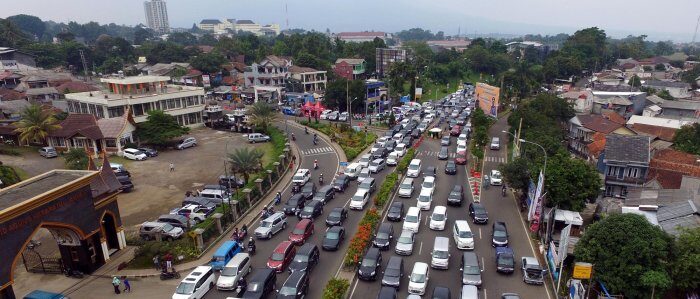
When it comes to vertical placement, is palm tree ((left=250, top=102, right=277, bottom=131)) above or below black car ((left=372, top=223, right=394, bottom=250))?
above

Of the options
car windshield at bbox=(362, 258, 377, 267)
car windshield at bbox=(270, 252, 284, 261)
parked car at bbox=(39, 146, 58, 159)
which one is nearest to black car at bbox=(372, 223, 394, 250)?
car windshield at bbox=(362, 258, 377, 267)

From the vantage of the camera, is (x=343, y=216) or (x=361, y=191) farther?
(x=361, y=191)

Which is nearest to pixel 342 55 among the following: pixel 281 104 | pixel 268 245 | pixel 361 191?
pixel 281 104

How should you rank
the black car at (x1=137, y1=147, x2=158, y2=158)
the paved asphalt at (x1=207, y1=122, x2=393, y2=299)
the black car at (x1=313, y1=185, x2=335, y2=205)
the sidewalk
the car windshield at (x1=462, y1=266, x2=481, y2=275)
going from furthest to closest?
the black car at (x1=137, y1=147, x2=158, y2=158) → the black car at (x1=313, y1=185, x2=335, y2=205) → the sidewalk → the paved asphalt at (x1=207, y1=122, x2=393, y2=299) → the car windshield at (x1=462, y1=266, x2=481, y2=275)

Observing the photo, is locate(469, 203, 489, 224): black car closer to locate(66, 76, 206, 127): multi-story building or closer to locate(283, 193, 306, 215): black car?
locate(283, 193, 306, 215): black car

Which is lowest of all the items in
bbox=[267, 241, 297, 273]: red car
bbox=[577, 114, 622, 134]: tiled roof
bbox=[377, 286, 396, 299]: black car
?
bbox=[267, 241, 297, 273]: red car

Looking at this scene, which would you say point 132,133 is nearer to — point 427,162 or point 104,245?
point 104,245

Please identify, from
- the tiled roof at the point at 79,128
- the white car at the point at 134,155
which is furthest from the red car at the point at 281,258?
the tiled roof at the point at 79,128
